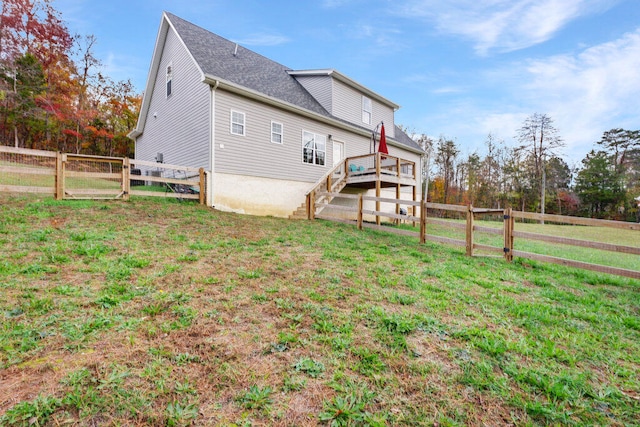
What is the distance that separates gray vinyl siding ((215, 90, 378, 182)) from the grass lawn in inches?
240

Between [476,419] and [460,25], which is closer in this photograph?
[476,419]

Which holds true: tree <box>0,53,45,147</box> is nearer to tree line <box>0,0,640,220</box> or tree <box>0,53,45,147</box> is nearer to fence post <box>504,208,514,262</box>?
tree line <box>0,0,640,220</box>

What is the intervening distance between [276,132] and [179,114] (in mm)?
4346

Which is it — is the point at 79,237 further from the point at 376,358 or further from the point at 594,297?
the point at 594,297

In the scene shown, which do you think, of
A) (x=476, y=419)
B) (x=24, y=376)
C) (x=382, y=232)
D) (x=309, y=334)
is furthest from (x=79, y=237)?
(x=382, y=232)

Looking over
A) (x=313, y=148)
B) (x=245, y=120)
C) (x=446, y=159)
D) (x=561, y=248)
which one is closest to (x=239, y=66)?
(x=245, y=120)

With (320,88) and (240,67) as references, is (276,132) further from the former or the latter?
(320,88)

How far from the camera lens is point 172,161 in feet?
41.9

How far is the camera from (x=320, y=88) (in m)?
14.7

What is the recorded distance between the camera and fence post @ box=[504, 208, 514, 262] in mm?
5840

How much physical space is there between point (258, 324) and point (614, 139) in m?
47.2

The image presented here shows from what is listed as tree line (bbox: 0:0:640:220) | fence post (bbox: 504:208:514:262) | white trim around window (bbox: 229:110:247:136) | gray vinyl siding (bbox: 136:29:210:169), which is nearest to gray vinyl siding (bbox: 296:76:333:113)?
white trim around window (bbox: 229:110:247:136)

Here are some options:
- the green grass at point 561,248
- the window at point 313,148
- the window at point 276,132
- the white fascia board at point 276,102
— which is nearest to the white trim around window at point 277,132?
the window at point 276,132

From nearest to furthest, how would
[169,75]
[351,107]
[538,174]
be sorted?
[169,75] < [351,107] < [538,174]
